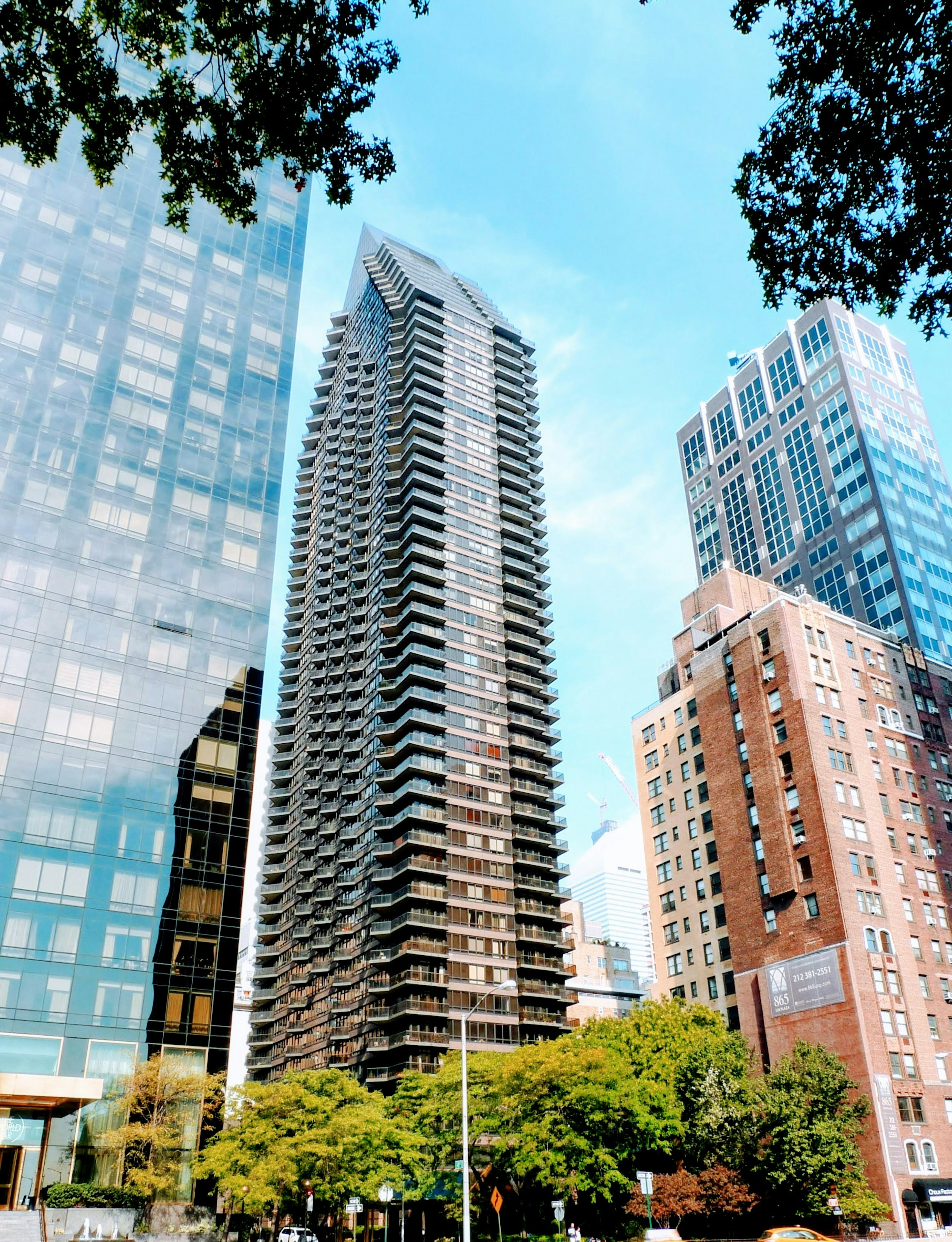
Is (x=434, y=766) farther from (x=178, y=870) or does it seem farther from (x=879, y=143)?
(x=879, y=143)

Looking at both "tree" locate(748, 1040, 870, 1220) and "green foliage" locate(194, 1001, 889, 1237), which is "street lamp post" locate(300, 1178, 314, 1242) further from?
"tree" locate(748, 1040, 870, 1220)

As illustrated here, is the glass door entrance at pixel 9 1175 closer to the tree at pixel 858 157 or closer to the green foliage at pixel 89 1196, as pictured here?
the green foliage at pixel 89 1196

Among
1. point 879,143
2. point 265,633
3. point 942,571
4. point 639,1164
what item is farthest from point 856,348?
point 879,143

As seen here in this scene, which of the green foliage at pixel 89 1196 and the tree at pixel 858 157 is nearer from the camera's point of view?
the tree at pixel 858 157

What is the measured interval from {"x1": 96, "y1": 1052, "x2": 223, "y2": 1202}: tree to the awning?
887 cm

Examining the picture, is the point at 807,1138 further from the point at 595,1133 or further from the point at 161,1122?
the point at 161,1122

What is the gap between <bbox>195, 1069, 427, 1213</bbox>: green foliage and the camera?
2055 inches

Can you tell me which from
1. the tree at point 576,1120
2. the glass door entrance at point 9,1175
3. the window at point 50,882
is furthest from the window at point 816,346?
the glass door entrance at point 9,1175

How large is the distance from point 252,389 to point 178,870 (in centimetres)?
4133

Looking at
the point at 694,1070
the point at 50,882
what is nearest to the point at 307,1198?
the point at 50,882

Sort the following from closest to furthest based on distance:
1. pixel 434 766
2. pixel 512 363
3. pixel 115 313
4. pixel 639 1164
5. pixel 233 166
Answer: pixel 233 166 < pixel 639 1164 < pixel 115 313 < pixel 434 766 < pixel 512 363

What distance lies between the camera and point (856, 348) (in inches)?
A: 5330

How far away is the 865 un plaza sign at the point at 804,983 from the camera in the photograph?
67.3 metres

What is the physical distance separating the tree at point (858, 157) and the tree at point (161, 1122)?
181 feet
